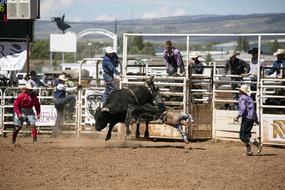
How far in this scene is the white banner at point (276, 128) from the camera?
53.9 feet

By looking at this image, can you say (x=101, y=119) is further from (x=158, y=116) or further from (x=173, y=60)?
(x=173, y=60)

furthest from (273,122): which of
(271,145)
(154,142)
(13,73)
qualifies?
(13,73)

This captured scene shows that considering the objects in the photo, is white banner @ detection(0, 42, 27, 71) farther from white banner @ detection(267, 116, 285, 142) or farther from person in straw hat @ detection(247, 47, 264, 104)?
white banner @ detection(267, 116, 285, 142)

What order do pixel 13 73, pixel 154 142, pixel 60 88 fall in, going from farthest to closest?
pixel 13 73
pixel 60 88
pixel 154 142

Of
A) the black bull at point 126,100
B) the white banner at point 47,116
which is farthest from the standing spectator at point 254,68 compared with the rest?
the white banner at point 47,116

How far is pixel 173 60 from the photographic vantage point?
17719mm

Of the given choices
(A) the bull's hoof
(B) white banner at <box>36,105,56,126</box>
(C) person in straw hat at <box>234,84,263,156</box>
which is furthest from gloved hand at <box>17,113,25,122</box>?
(C) person in straw hat at <box>234,84,263,156</box>

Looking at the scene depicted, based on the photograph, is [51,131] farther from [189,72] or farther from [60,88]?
[189,72]

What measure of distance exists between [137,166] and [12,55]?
36.5 ft

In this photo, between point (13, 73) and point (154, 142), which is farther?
point (13, 73)

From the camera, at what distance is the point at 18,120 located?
56.3 feet

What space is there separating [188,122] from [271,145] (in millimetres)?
2009

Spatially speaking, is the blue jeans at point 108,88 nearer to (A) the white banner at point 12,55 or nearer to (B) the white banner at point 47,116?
(B) the white banner at point 47,116

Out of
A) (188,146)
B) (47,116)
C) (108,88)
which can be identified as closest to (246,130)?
(188,146)
